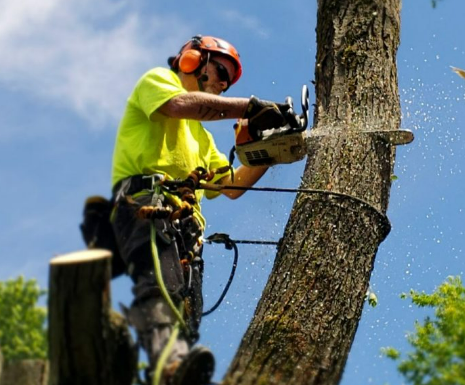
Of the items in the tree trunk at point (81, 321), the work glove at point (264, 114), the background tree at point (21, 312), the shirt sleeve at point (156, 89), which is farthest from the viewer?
the background tree at point (21, 312)

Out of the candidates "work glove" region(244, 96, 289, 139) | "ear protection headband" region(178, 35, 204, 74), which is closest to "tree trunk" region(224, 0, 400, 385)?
"work glove" region(244, 96, 289, 139)

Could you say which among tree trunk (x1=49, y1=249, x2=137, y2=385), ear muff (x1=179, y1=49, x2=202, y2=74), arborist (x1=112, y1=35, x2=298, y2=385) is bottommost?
tree trunk (x1=49, y1=249, x2=137, y2=385)

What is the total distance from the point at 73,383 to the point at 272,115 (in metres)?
1.92

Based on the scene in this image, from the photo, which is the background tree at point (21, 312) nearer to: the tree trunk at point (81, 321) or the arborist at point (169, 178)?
the arborist at point (169, 178)

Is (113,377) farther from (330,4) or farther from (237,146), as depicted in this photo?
(330,4)

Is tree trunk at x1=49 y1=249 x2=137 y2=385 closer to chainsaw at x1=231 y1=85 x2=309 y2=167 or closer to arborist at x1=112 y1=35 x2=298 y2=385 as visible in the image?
arborist at x1=112 y1=35 x2=298 y2=385

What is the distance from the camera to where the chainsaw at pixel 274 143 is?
5023 millimetres

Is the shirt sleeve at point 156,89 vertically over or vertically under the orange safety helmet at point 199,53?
under

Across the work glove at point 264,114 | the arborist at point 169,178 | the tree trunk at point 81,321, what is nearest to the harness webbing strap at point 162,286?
the arborist at point 169,178

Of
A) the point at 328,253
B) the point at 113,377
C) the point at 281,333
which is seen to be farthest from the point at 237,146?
the point at 113,377

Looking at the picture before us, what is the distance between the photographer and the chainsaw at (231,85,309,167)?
502 centimetres

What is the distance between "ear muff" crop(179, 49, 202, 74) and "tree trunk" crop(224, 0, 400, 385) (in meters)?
0.77

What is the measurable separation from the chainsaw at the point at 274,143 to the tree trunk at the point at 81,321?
1.79 m

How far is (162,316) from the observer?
13.2 ft
